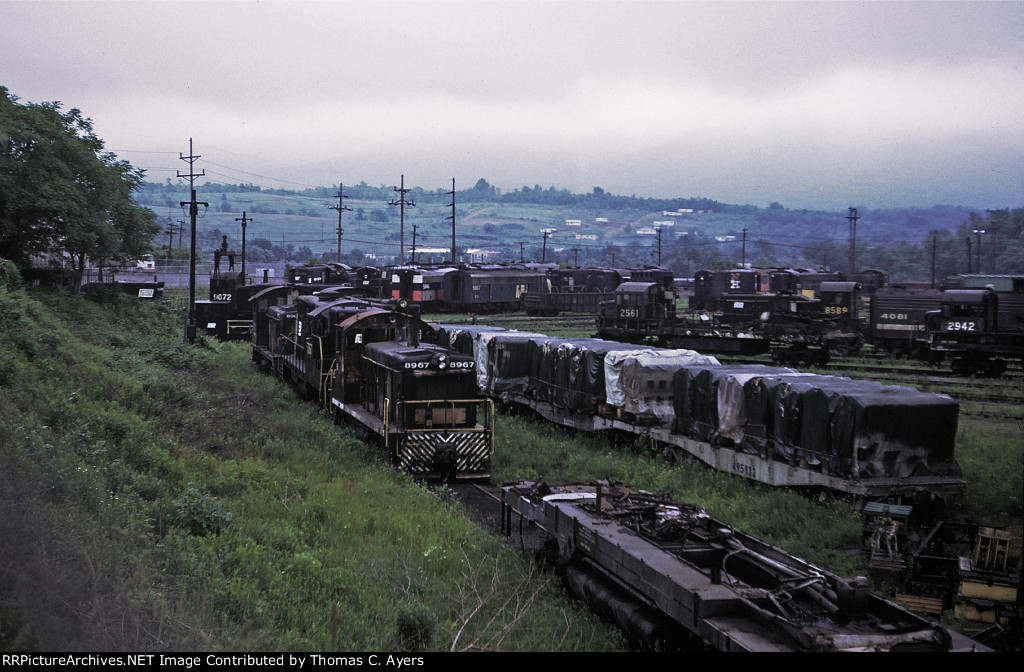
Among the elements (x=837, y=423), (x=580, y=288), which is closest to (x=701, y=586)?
(x=837, y=423)

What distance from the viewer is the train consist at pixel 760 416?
14.5m

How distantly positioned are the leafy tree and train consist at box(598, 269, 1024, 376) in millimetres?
24349

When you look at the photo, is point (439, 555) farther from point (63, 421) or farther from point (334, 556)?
point (63, 421)

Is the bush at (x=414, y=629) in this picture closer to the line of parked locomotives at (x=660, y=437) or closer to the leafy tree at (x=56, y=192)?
the line of parked locomotives at (x=660, y=437)

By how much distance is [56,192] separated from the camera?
107 feet

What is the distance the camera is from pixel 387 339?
70.7ft

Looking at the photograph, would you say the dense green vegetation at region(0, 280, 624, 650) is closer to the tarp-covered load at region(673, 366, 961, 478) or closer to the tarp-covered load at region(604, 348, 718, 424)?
the tarp-covered load at region(604, 348, 718, 424)

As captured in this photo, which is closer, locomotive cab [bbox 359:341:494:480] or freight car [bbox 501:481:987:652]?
freight car [bbox 501:481:987:652]

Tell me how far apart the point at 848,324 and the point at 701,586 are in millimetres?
35850

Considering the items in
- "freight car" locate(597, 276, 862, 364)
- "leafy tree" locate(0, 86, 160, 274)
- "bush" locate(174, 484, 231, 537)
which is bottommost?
"bush" locate(174, 484, 231, 537)

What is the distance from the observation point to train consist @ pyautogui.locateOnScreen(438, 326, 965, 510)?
47.7 feet

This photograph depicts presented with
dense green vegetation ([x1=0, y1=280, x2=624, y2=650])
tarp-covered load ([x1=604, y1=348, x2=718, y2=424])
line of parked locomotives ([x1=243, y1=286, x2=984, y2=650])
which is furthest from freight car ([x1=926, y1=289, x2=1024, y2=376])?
dense green vegetation ([x1=0, y1=280, x2=624, y2=650])

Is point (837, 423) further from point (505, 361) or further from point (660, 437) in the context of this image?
point (505, 361)
